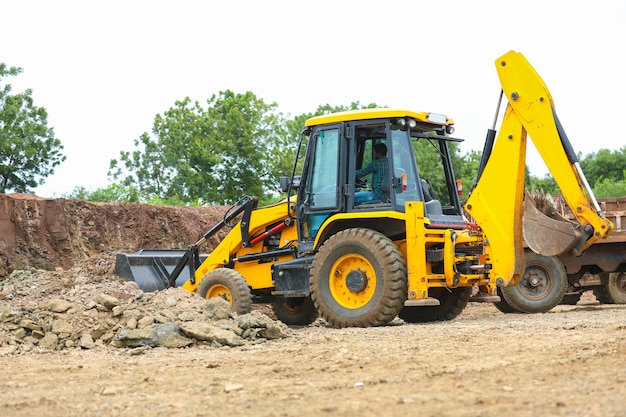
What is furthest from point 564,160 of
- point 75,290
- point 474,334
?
point 75,290

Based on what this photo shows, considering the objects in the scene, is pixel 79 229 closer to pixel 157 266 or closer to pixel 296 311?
pixel 157 266

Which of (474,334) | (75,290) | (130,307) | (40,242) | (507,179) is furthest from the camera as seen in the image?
(40,242)

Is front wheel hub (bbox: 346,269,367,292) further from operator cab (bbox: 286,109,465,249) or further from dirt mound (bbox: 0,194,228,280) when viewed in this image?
dirt mound (bbox: 0,194,228,280)

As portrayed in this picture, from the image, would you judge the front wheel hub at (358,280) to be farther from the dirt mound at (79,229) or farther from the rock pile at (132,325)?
the dirt mound at (79,229)

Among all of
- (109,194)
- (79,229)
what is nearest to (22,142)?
(109,194)

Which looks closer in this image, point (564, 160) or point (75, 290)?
point (564, 160)

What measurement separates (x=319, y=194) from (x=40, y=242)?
8.62 meters

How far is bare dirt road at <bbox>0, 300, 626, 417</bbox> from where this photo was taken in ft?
19.9

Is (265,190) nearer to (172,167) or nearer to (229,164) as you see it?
(229,164)

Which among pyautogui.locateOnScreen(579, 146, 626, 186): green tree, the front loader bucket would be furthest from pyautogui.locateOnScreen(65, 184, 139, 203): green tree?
pyautogui.locateOnScreen(579, 146, 626, 186): green tree

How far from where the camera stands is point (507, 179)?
39.2ft

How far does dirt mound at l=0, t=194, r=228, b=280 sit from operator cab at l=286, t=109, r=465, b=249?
22.7ft

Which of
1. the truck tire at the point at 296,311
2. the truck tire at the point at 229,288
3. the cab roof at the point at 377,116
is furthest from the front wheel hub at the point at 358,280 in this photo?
the truck tire at the point at 296,311

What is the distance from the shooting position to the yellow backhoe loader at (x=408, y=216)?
1162 cm
